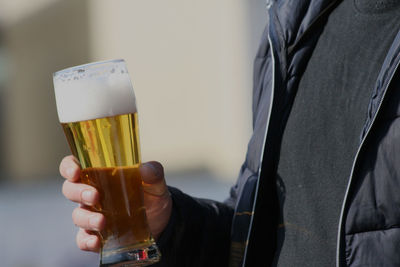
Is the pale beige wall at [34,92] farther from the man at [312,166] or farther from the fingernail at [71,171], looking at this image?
the fingernail at [71,171]

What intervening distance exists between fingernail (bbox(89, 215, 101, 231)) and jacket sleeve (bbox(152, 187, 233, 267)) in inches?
9.0

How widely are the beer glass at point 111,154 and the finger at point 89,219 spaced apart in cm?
2

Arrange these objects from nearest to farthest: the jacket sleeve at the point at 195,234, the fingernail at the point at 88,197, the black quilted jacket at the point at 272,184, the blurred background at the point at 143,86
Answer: the black quilted jacket at the point at 272,184, the fingernail at the point at 88,197, the jacket sleeve at the point at 195,234, the blurred background at the point at 143,86

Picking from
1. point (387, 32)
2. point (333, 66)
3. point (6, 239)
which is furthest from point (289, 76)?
point (6, 239)

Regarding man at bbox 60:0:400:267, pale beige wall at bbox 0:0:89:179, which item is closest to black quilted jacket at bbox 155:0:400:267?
man at bbox 60:0:400:267

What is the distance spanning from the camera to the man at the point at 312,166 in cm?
116

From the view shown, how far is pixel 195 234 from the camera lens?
1.58 metres

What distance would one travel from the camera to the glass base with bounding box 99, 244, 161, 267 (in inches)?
51.4

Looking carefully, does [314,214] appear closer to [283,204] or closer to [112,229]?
[283,204]

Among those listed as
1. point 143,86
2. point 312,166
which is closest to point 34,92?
point 143,86

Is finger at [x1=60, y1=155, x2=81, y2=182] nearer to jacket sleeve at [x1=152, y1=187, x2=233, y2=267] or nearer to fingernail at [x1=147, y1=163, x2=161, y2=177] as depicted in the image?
fingernail at [x1=147, y1=163, x2=161, y2=177]

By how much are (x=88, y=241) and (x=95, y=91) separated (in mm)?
306

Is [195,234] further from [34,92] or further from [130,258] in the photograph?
[34,92]

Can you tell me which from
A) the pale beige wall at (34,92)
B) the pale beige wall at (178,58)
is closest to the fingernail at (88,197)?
the pale beige wall at (178,58)
